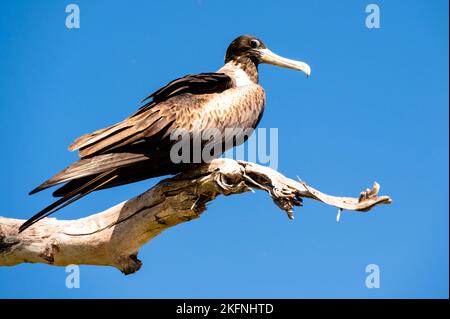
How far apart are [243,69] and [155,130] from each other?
7.10 feet

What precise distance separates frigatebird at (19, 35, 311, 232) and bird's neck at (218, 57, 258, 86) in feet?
1.48

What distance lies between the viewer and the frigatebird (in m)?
6.36

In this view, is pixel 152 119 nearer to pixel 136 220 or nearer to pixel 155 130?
pixel 155 130

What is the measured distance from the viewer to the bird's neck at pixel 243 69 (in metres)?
8.26

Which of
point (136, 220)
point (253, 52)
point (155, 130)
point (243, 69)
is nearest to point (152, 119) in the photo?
point (155, 130)

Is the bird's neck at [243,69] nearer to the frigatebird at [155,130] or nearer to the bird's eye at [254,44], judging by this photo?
the bird's eye at [254,44]

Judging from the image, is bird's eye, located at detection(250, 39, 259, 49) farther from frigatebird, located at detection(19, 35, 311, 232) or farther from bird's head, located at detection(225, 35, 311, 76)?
frigatebird, located at detection(19, 35, 311, 232)

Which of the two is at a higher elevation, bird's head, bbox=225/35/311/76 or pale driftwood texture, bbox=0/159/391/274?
bird's head, bbox=225/35/311/76

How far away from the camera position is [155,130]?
6.68m

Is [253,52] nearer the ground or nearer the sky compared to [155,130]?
nearer the sky

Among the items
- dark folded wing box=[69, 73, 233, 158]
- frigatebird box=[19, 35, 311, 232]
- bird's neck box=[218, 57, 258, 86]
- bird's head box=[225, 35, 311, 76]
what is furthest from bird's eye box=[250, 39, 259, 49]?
dark folded wing box=[69, 73, 233, 158]

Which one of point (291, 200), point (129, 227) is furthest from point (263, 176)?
point (129, 227)

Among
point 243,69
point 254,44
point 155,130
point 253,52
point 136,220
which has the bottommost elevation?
point 136,220

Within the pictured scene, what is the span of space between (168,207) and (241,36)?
302cm
